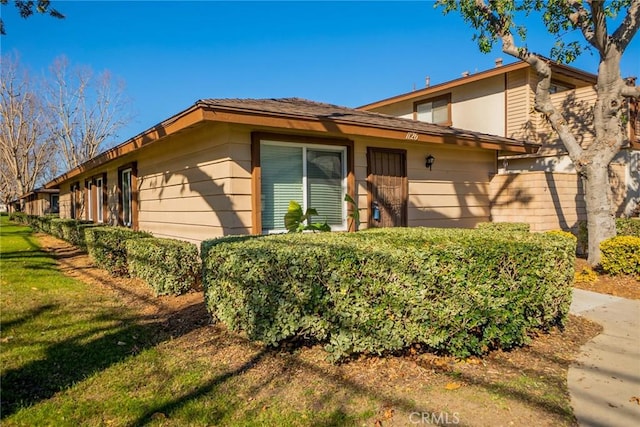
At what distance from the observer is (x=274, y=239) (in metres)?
4.64

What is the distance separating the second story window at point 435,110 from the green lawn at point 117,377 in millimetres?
13116

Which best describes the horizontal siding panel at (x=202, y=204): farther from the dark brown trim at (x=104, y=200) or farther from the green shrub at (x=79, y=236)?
the dark brown trim at (x=104, y=200)

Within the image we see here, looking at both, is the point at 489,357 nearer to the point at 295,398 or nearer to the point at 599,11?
the point at 295,398

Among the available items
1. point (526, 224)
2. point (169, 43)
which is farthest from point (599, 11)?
point (169, 43)

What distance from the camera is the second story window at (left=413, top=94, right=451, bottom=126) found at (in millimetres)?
15031

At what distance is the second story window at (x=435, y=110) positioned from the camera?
49.3ft

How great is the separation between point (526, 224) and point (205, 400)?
345 inches

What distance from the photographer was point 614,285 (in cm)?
679

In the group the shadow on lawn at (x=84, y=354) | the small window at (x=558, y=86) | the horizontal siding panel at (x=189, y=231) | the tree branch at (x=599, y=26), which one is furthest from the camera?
the small window at (x=558, y=86)

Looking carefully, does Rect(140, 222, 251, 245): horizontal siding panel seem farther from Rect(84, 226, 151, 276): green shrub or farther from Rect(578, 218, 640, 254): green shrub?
Rect(578, 218, 640, 254): green shrub

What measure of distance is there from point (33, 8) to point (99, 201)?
8.80 m

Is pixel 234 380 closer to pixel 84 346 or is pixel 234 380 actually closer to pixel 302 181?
pixel 84 346

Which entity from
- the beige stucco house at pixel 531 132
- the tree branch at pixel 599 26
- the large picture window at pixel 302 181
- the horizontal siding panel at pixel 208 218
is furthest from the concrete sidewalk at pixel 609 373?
the tree branch at pixel 599 26

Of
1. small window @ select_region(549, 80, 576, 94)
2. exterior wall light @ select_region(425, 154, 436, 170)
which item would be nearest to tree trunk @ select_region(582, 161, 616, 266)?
A: exterior wall light @ select_region(425, 154, 436, 170)
